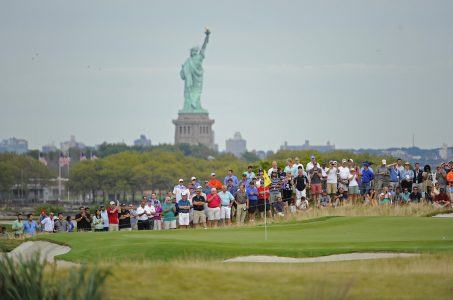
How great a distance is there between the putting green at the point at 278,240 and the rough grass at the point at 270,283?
11.6ft

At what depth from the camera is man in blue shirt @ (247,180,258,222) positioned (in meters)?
49.3

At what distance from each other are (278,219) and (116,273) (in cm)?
2337

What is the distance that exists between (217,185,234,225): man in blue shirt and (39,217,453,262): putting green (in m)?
2.97

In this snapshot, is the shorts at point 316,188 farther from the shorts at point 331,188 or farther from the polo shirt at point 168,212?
the polo shirt at point 168,212

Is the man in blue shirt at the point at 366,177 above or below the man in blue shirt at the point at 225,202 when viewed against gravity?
above

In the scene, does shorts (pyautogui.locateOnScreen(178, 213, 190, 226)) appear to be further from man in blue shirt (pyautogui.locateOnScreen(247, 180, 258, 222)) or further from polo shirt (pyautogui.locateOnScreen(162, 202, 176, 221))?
man in blue shirt (pyautogui.locateOnScreen(247, 180, 258, 222))

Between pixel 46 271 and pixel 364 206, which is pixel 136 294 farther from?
pixel 364 206

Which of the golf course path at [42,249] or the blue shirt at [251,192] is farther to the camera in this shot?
the blue shirt at [251,192]

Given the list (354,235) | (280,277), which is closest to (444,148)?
(354,235)

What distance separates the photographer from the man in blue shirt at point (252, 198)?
4934cm

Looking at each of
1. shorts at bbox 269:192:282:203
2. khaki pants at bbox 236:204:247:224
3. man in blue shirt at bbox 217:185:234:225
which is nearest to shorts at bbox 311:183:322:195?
shorts at bbox 269:192:282:203

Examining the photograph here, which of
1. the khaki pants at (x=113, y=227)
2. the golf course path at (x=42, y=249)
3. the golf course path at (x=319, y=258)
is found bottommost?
the golf course path at (x=319, y=258)

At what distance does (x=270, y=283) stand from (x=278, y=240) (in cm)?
1250

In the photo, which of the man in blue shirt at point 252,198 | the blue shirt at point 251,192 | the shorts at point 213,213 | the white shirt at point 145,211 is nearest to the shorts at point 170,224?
the white shirt at point 145,211
